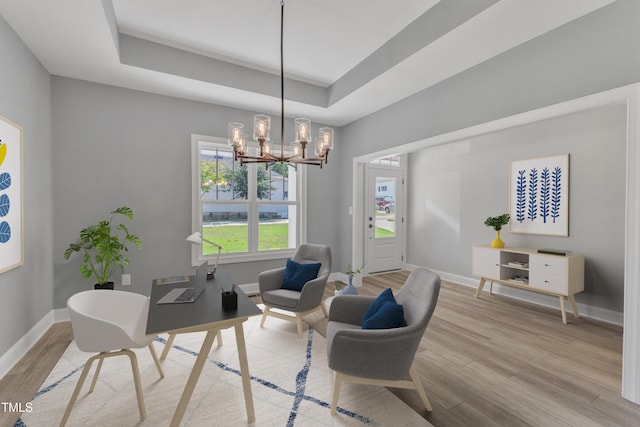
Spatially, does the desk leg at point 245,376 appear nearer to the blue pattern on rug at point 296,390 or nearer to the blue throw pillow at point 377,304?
the blue pattern on rug at point 296,390

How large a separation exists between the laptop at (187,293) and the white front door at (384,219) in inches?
138

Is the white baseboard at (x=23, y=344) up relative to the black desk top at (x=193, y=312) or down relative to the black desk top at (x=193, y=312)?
down

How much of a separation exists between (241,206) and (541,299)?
4366 mm

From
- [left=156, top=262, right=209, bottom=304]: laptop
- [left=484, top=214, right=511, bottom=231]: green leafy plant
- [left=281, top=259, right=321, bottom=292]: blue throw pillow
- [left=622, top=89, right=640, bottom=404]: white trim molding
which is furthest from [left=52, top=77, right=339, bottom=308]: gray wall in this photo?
[left=622, top=89, right=640, bottom=404]: white trim molding

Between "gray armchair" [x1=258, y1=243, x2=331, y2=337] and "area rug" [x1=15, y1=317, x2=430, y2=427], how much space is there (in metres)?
0.40

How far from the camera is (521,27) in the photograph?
2.37 metres

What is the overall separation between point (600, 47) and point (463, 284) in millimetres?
3687

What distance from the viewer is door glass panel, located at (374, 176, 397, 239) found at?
18.4ft

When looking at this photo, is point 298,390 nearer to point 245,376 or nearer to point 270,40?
point 245,376

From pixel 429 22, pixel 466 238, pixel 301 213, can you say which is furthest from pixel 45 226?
pixel 466 238

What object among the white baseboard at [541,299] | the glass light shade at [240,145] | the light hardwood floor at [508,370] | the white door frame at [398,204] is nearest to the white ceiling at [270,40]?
the glass light shade at [240,145]

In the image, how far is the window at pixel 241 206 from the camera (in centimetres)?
406

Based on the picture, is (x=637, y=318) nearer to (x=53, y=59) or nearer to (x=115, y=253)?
(x=115, y=253)

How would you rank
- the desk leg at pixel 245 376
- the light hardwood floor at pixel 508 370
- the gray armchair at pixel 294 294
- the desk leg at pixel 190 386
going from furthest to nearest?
the gray armchair at pixel 294 294 → the light hardwood floor at pixel 508 370 → the desk leg at pixel 245 376 → the desk leg at pixel 190 386
